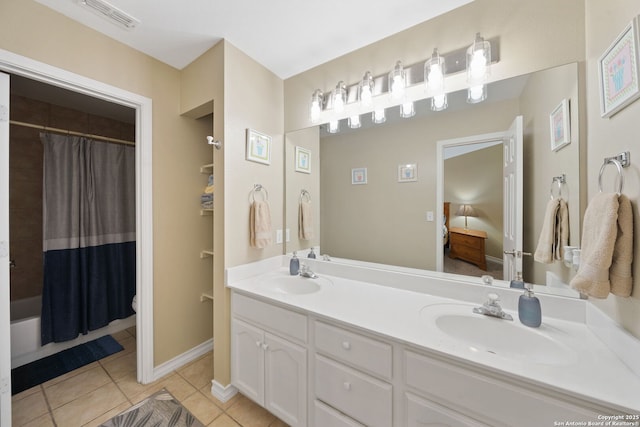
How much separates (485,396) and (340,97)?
1749 mm

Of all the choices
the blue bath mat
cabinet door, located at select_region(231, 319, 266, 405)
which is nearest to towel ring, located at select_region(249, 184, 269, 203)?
cabinet door, located at select_region(231, 319, 266, 405)

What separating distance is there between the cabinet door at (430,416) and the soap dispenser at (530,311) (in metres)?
0.48

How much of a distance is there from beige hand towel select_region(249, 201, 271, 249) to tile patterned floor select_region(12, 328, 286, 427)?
1.07 m

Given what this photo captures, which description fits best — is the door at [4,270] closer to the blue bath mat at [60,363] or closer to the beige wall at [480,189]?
the blue bath mat at [60,363]

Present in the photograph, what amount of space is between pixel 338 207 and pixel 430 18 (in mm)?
1287

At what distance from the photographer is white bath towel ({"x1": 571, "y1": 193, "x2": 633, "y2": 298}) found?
0.73 meters

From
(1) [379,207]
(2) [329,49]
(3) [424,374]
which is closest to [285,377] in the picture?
(3) [424,374]

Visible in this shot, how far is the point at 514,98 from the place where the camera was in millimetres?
1205

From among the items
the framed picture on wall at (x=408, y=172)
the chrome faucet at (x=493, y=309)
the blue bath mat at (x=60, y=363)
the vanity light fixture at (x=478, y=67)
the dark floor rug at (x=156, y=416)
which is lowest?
the dark floor rug at (x=156, y=416)

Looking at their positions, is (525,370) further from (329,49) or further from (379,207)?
(329,49)

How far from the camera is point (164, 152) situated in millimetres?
1828

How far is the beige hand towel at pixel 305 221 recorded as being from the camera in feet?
6.40

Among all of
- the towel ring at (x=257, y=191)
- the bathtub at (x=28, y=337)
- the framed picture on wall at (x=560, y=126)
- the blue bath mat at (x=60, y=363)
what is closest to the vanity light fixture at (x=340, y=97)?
the towel ring at (x=257, y=191)

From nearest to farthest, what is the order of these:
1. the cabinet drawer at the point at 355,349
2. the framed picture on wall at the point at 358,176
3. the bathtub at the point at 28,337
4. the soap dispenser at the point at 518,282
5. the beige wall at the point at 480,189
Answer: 1. the cabinet drawer at the point at 355,349
2. the soap dispenser at the point at 518,282
3. the beige wall at the point at 480,189
4. the framed picture on wall at the point at 358,176
5. the bathtub at the point at 28,337
